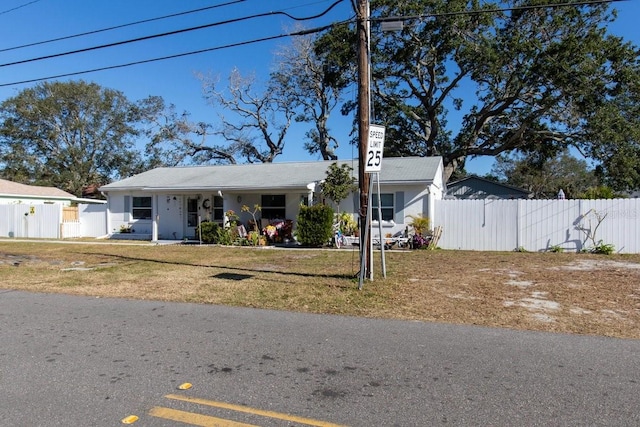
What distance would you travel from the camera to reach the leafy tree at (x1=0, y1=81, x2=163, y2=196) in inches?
1789

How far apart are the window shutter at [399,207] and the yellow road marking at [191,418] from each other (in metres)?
15.7

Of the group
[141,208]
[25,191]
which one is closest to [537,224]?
[141,208]

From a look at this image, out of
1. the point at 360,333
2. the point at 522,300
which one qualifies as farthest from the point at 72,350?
the point at 522,300

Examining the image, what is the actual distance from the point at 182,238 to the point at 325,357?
60.7 feet

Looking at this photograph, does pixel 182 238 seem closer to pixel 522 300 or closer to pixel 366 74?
pixel 366 74

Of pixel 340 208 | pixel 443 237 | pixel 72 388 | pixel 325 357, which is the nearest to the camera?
pixel 72 388

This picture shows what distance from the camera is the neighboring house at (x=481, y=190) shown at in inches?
1467

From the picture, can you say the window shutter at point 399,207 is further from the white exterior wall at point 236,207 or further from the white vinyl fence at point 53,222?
the white vinyl fence at point 53,222

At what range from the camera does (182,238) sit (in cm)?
2220

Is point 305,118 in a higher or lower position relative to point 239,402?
higher

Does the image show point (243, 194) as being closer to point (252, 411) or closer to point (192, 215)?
point (192, 215)

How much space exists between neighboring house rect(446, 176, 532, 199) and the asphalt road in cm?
3277

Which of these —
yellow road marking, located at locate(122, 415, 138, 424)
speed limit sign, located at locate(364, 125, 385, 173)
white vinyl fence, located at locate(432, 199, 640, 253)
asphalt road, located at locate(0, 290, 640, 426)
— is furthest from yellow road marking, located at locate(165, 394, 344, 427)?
white vinyl fence, located at locate(432, 199, 640, 253)

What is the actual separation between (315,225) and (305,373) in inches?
524
